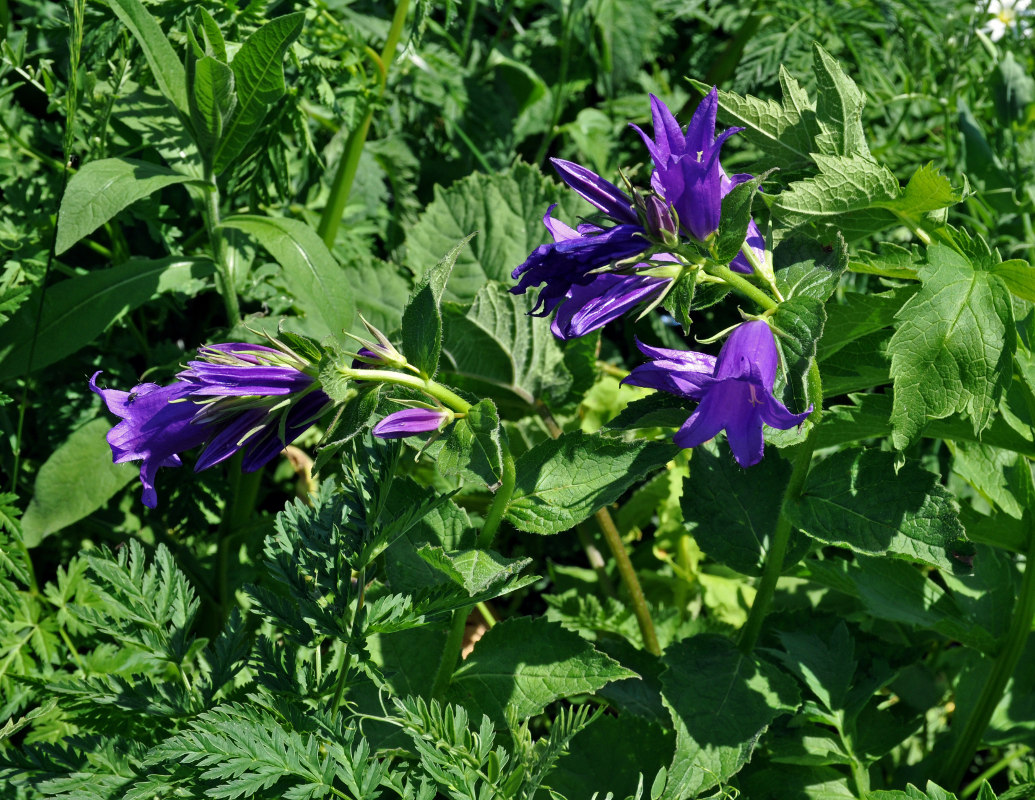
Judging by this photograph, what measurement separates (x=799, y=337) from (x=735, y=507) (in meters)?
0.60

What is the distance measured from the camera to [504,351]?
92.5 inches

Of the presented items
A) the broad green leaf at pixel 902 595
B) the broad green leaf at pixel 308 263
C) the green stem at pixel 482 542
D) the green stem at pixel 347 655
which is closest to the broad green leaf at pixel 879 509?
the broad green leaf at pixel 902 595

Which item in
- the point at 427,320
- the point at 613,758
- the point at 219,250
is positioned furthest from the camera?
the point at 219,250

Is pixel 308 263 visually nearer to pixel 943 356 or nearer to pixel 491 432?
pixel 491 432

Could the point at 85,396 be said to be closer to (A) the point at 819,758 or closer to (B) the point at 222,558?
(B) the point at 222,558

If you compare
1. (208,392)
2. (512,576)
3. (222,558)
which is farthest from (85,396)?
(512,576)

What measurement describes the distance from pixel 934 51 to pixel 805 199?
2.20 metres

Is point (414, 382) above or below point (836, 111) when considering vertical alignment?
below

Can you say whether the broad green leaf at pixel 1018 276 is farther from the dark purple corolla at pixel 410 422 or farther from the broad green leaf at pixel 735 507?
the dark purple corolla at pixel 410 422

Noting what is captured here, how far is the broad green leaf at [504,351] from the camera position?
2338mm

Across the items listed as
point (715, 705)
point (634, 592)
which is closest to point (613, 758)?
point (715, 705)

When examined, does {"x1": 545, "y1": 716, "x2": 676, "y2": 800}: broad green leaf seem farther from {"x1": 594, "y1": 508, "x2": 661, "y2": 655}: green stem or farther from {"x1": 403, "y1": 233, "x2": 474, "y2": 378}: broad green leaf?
{"x1": 403, "y1": 233, "x2": 474, "y2": 378}: broad green leaf

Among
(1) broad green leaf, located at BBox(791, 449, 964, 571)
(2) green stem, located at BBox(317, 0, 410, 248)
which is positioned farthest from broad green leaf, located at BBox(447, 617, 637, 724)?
(2) green stem, located at BBox(317, 0, 410, 248)

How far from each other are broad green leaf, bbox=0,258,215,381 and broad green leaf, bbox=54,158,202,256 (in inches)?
9.7
